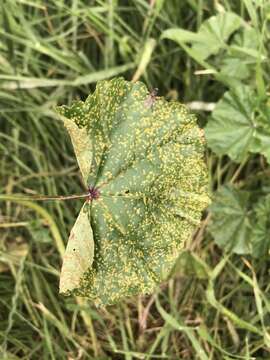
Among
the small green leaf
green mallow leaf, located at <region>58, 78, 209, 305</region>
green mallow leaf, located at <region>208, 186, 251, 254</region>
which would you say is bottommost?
green mallow leaf, located at <region>208, 186, 251, 254</region>

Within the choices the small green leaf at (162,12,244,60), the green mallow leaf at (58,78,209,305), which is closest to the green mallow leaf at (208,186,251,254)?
the green mallow leaf at (58,78,209,305)

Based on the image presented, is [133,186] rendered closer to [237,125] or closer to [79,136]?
[79,136]

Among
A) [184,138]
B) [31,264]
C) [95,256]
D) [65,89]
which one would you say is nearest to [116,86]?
[184,138]

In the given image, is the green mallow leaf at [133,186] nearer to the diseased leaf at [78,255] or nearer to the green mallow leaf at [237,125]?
the diseased leaf at [78,255]

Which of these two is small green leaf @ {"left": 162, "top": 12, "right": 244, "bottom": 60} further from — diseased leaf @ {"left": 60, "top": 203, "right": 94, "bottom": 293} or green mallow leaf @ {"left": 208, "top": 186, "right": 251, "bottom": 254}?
diseased leaf @ {"left": 60, "top": 203, "right": 94, "bottom": 293}

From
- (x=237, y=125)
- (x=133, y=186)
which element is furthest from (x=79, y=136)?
(x=237, y=125)
